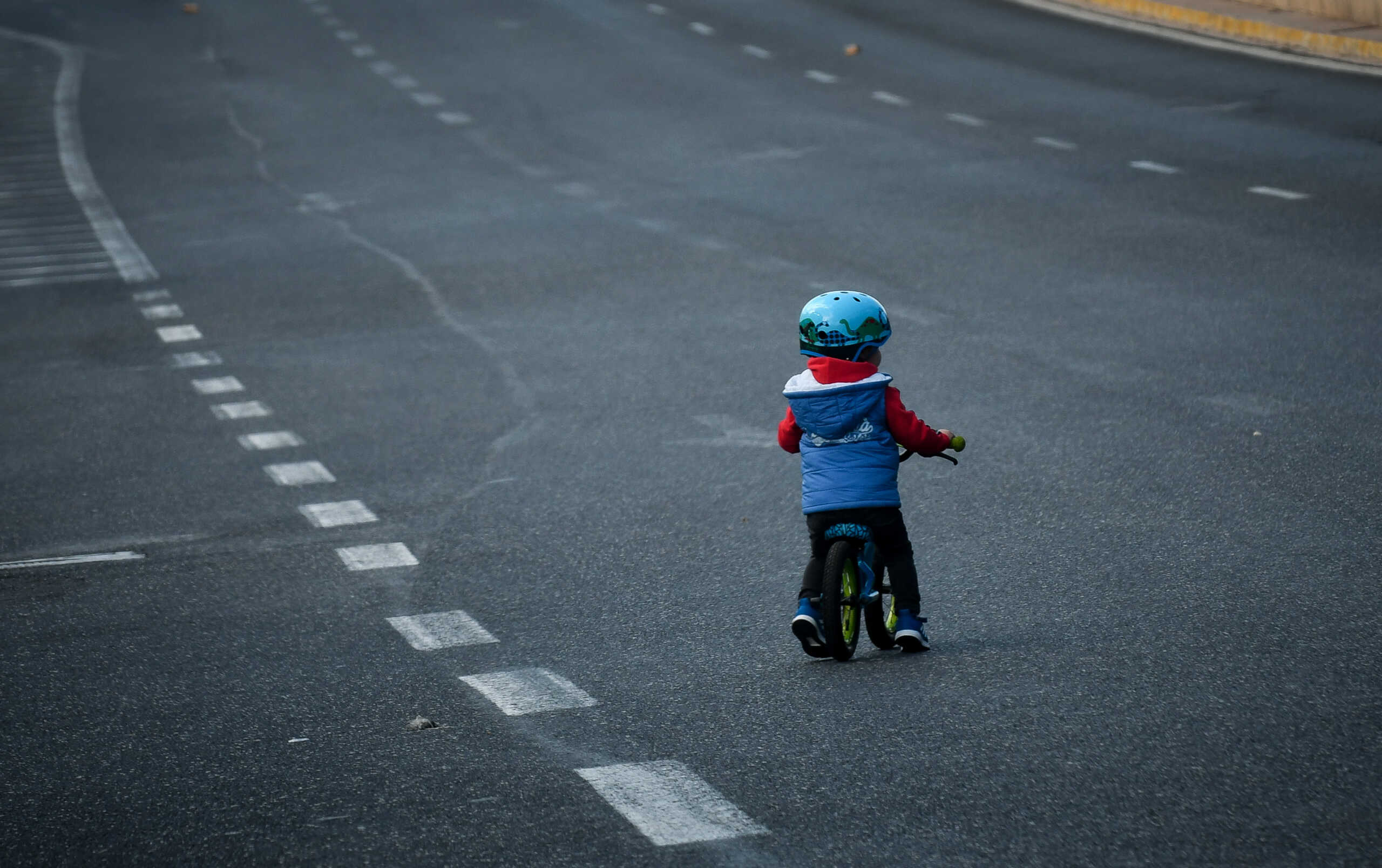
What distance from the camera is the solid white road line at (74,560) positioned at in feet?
28.0

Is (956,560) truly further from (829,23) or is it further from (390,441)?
(829,23)

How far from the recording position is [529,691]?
623 centimetres

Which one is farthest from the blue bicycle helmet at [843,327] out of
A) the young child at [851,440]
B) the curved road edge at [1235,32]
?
the curved road edge at [1235,32]

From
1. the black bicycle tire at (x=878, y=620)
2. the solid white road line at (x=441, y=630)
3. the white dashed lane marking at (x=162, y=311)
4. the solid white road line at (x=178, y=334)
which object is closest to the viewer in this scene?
the black bicycle tire at (x=878, y=620)

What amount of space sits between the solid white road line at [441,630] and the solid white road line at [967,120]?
1544cm

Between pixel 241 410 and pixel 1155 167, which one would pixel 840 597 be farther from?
pixel 1155 167

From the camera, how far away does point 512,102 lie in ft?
90.6

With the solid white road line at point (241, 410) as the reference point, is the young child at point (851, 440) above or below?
above

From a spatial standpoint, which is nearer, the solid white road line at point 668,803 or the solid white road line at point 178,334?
the solid white road line at point 668,803

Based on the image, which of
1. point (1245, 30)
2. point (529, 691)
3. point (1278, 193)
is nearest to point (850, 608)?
point (529, 691)

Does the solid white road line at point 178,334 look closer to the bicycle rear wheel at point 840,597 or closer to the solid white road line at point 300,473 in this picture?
the solid white road line at point 300,473

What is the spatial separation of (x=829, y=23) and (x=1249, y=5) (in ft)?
27.1

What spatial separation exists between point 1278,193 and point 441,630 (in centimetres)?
1106

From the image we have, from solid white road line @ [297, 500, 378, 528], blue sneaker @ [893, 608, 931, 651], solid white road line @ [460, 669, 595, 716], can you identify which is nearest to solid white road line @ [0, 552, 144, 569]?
solid white road line @ [297, 500, 378, 528]
